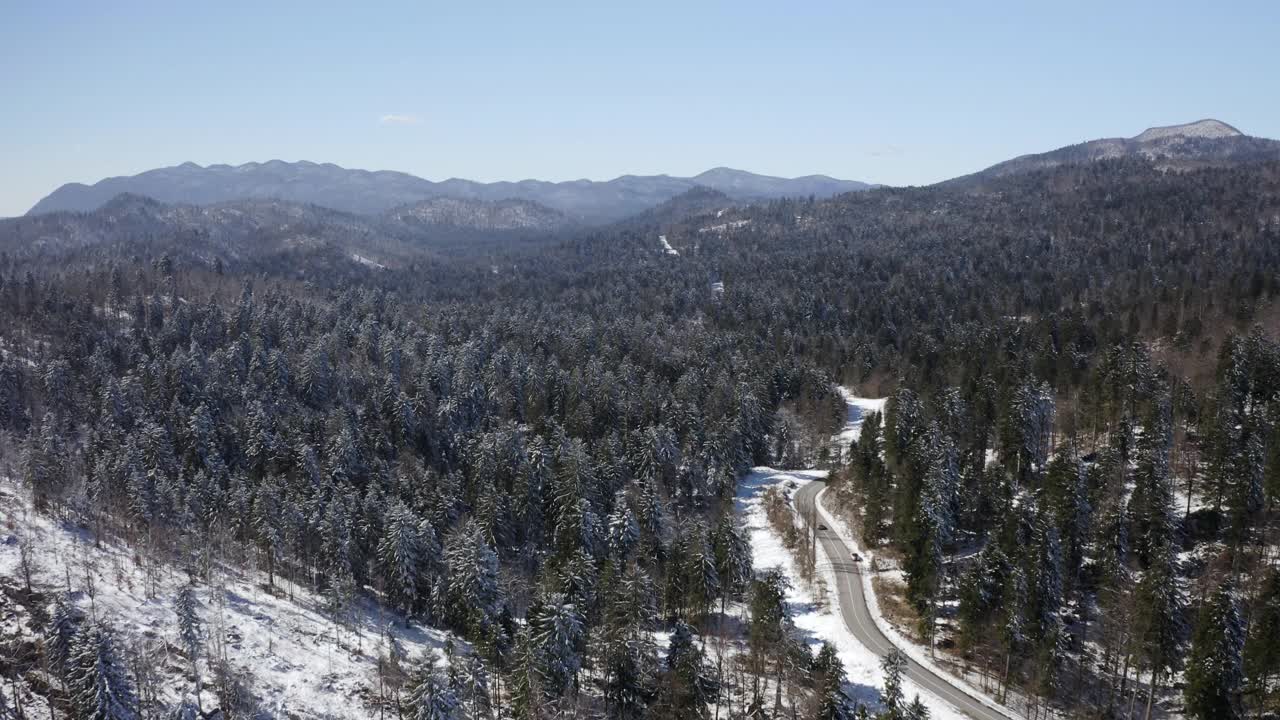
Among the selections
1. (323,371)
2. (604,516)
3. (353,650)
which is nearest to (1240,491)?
(604,516)

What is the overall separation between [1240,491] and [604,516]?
2261 inches

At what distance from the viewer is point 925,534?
63.5m

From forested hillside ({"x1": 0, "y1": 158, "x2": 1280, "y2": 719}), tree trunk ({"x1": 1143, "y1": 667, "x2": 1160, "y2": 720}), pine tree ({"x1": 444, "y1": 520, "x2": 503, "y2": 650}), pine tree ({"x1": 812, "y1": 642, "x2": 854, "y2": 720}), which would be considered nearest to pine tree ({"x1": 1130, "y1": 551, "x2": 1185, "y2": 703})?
tree trunk ({"x1": 1143, "y1": 667, "x2": 1160, "y2": 720})

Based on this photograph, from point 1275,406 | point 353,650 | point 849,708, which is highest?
point 1275,406

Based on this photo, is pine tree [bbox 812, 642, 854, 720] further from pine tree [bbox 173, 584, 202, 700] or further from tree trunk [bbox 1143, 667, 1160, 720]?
pine tree [bbox 173, 584, 202, 700]

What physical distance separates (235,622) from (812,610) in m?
49.2

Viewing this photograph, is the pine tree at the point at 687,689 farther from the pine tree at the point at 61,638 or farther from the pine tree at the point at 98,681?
the pine tree at the point at 61,638

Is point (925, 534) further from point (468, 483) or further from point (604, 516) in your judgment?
point (468, 483)

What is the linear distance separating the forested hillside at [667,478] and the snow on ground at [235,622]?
2.32 meters

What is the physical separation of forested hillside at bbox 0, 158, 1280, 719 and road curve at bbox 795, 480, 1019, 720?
11.7 ft

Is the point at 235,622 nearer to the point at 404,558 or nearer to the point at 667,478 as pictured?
the point at 404,558

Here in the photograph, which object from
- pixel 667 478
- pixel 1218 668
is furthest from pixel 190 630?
pixel 1218 668

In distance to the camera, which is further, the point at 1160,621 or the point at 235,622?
the point at 235,622

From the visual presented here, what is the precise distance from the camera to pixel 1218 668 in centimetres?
4459
